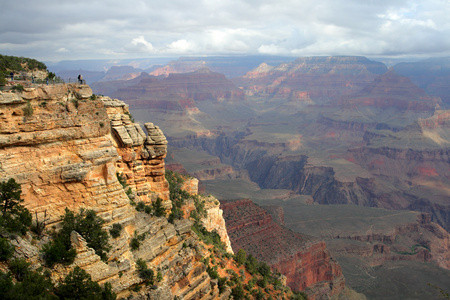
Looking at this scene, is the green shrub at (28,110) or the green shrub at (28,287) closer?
the green shrub at (28,287)

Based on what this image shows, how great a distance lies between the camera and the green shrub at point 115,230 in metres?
18.4

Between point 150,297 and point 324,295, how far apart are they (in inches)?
1875

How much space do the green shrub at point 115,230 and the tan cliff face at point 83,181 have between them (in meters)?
0.20

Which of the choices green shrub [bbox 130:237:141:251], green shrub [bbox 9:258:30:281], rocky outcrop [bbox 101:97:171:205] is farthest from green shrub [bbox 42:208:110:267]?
rocky outcrop [bbox 101:97:171:205]

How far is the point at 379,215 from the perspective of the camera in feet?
338

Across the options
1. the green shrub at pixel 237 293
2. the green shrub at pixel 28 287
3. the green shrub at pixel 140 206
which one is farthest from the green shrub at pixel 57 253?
the green shrub at pixel 237 293

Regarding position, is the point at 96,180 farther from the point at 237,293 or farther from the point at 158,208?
the point at 237,293

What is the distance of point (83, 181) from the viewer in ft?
59.3

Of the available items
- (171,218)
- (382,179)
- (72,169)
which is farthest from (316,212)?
(72,169)

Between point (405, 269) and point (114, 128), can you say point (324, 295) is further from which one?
point (114, 128)

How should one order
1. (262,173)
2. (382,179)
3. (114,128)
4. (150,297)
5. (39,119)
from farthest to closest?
1. (262,173)
2. (382,179)
3. (114,128)
4. (150,297)
5. (39,119)

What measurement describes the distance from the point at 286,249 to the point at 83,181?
4699 centimetres

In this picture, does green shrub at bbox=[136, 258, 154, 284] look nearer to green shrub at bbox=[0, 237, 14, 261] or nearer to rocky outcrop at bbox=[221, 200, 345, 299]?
green shrub at bbox=[0, 237, 14, 261]

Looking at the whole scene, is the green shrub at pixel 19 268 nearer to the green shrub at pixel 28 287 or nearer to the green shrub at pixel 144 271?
the green shrub at pixel 28 287
